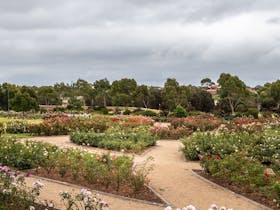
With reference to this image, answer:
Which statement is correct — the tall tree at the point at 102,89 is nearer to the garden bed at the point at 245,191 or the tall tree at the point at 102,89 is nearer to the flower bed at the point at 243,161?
the flower bed at the point at 243,161

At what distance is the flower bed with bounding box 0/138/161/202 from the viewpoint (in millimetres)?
7539

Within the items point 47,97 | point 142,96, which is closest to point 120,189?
point 142,96

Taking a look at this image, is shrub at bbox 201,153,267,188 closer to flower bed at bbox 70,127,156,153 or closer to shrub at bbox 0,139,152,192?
shrub at bbox 0,139,152,192

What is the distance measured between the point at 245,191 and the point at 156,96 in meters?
43.4

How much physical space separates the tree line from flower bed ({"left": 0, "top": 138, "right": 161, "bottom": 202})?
31589mm

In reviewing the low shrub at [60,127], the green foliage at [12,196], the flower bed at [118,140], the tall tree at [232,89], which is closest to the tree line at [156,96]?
the tall tree at [232,89]

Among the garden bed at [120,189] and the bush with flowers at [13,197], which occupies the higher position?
the bush with flowers at [13,197]

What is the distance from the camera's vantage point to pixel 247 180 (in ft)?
24.8

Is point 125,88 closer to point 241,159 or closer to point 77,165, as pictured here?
point 77,165

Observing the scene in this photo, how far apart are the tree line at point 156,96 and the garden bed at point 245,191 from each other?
33.6 metres

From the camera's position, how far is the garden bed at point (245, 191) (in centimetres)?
687

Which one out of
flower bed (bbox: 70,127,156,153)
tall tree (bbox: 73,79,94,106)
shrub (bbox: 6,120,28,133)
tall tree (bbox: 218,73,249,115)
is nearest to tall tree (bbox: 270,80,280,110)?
tall tree (bbox: 218,73,249,115)

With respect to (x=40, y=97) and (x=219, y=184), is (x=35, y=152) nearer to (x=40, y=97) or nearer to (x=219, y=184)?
(x=219, y=184)


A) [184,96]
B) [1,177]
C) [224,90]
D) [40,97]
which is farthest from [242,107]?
[1,177]
